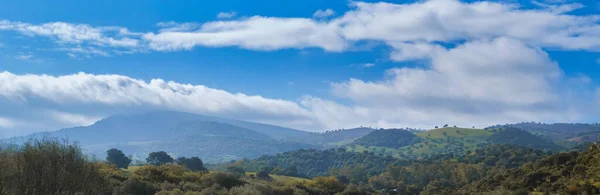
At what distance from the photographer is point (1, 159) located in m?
18.4

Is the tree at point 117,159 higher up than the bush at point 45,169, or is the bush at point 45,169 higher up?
the bush at point 45,169

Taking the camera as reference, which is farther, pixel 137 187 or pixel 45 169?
pixel 137 187

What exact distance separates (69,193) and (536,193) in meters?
35.3

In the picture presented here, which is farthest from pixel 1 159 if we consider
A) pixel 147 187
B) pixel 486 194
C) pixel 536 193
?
pixel 486 194

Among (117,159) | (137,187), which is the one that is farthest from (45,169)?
(117,159)

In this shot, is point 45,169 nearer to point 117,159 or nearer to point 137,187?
point 137,187

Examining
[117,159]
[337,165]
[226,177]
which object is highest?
[226,177]

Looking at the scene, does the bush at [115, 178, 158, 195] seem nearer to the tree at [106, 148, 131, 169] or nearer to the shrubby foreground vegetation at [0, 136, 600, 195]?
the shrubby foreground vegetation at [0, 136, 600, 195]

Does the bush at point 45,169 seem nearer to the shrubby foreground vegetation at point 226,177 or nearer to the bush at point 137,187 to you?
the shrubby foreground vegetation at point 226,177

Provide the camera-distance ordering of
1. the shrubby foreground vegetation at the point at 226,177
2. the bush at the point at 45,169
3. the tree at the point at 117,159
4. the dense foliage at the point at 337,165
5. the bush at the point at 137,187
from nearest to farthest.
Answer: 1. the bush at the point at 45,169
2. the shrubby foreground vegetation at the point at 226,177
3. the bush at the point at 137,187
4. the tree at the point at 117,159
5. the dense foliage at the point at 337,165

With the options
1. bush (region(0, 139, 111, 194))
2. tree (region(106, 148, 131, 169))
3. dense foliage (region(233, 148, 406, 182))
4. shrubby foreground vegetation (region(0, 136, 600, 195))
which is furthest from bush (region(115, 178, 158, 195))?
dense foliage (region(233, 148, 406, 182))

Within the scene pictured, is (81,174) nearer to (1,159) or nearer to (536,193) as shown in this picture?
(1,159)

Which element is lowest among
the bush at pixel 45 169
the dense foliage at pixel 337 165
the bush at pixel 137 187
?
the dense foliage at pixel 337 165

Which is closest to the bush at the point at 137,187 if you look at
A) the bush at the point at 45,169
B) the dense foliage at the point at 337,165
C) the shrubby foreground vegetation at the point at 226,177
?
the shrubby foreground vegetation at the point at 226,177
